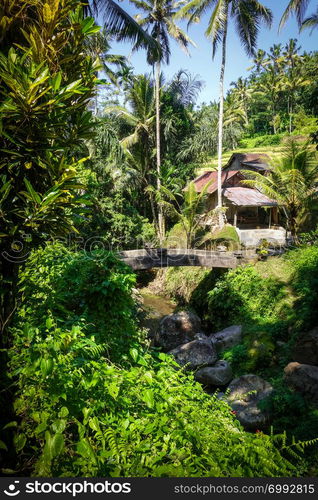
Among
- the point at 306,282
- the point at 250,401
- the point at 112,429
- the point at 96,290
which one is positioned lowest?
the point at 250,401

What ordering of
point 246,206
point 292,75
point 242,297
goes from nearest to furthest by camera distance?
point 242,297
point 246,206
point 292,75

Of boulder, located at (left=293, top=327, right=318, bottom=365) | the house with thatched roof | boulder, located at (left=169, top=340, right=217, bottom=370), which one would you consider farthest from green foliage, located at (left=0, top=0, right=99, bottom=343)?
the house with thatched roof

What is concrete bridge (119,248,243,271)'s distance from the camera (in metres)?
9.99

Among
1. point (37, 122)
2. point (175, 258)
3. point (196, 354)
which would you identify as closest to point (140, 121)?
point (175, 258)

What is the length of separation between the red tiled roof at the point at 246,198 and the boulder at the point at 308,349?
1143 cm

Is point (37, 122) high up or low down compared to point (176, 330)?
up

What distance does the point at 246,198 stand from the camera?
725 inches

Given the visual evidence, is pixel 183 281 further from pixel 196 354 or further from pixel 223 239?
pixel 196 354

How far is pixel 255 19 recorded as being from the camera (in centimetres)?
1490

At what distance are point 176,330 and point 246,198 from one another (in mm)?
11160

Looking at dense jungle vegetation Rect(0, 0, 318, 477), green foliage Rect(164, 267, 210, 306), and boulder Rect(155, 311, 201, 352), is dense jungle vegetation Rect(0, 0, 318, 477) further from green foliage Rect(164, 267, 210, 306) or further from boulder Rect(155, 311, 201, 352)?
green foliage Rect(164, 267, 210, 306)

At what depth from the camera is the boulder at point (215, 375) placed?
753 cm

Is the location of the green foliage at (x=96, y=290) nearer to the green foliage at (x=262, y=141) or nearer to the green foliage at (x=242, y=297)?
the green foliage at (x=242, y=297)

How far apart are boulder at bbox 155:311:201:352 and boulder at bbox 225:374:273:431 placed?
2.96 m
